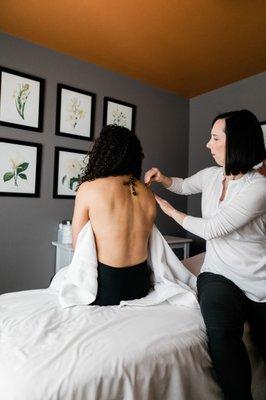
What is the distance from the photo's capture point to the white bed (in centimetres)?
73

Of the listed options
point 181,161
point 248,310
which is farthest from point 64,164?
point 248,310

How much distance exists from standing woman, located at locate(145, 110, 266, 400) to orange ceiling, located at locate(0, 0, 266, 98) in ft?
3.08

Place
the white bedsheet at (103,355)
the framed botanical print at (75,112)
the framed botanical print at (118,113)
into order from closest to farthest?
the white bedsheet at (103,355)
the framed botanical print at (75,112)
the framed botanical print at (118,113)

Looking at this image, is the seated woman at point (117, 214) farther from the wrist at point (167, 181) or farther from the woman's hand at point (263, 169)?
the woman's hand at point (263, 169)

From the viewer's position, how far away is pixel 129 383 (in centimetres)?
80

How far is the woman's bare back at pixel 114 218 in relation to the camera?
1.19 metres

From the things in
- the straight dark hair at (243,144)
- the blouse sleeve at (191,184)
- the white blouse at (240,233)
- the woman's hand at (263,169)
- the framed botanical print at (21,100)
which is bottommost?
the white blouse at (240,233)

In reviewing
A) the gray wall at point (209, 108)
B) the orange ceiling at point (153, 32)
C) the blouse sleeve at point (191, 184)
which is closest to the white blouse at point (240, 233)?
the blouse sleeve at point (191, 184)

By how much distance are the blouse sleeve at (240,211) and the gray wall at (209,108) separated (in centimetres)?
179

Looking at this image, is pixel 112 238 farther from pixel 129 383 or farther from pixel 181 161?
pixel 181 161

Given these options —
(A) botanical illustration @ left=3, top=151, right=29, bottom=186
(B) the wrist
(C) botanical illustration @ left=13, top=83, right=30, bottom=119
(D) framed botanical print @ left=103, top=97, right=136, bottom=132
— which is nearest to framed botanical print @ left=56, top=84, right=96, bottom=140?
(D) framed botanical print @ left=103, top=97, right=136, bottom=132

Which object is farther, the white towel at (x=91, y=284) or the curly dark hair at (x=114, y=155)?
the curly dark hair at (x=114, y=155)

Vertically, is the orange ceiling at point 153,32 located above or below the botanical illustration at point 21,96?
above

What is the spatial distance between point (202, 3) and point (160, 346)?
179cm
